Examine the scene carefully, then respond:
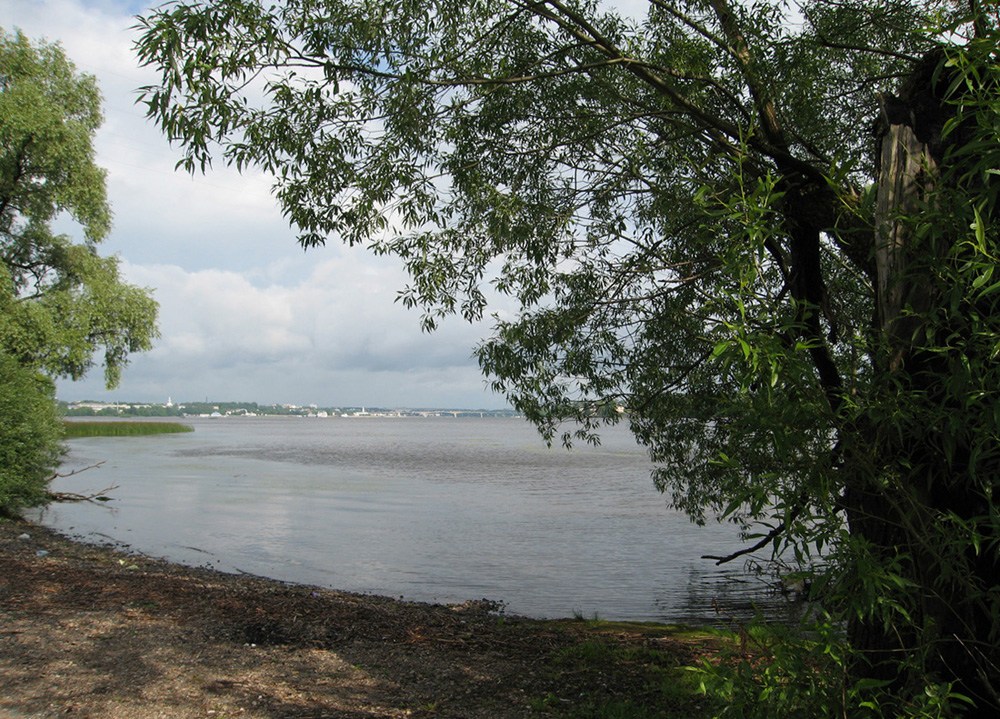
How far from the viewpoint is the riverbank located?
5.45 meters

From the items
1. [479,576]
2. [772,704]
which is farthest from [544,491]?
[772,704]

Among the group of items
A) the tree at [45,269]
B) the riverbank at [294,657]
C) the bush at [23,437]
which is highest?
the tree at [45,269]

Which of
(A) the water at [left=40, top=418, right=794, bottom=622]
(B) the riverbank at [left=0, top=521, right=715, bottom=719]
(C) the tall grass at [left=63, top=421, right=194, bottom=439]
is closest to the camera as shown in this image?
(B) the riverbank at [left=0, top=521, right=715, bottom=719]

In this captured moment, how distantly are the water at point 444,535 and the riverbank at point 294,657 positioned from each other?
3472 millimetres

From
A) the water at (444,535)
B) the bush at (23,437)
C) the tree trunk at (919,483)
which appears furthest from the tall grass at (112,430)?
the tree trunk at (919,483)

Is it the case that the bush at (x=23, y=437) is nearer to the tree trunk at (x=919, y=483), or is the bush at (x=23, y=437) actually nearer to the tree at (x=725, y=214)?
the tree at (x=725, y=214)

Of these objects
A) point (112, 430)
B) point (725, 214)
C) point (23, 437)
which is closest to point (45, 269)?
point (23, 437)

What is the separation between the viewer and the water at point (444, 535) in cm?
1342

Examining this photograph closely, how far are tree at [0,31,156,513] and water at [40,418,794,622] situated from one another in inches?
114

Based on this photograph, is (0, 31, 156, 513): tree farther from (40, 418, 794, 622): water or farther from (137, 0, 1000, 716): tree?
(137, 0, 1000, 716): tree

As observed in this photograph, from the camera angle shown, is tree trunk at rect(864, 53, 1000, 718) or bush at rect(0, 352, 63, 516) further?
bush at rect(0, 352, 63, 516)

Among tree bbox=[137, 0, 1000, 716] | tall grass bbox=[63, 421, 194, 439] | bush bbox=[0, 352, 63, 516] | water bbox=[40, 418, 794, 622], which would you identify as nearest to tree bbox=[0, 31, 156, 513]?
bush bbox=[0, 352, 63, 516]

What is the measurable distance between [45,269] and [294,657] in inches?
784

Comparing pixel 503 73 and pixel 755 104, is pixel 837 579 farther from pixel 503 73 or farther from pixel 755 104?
pixel 503 73
